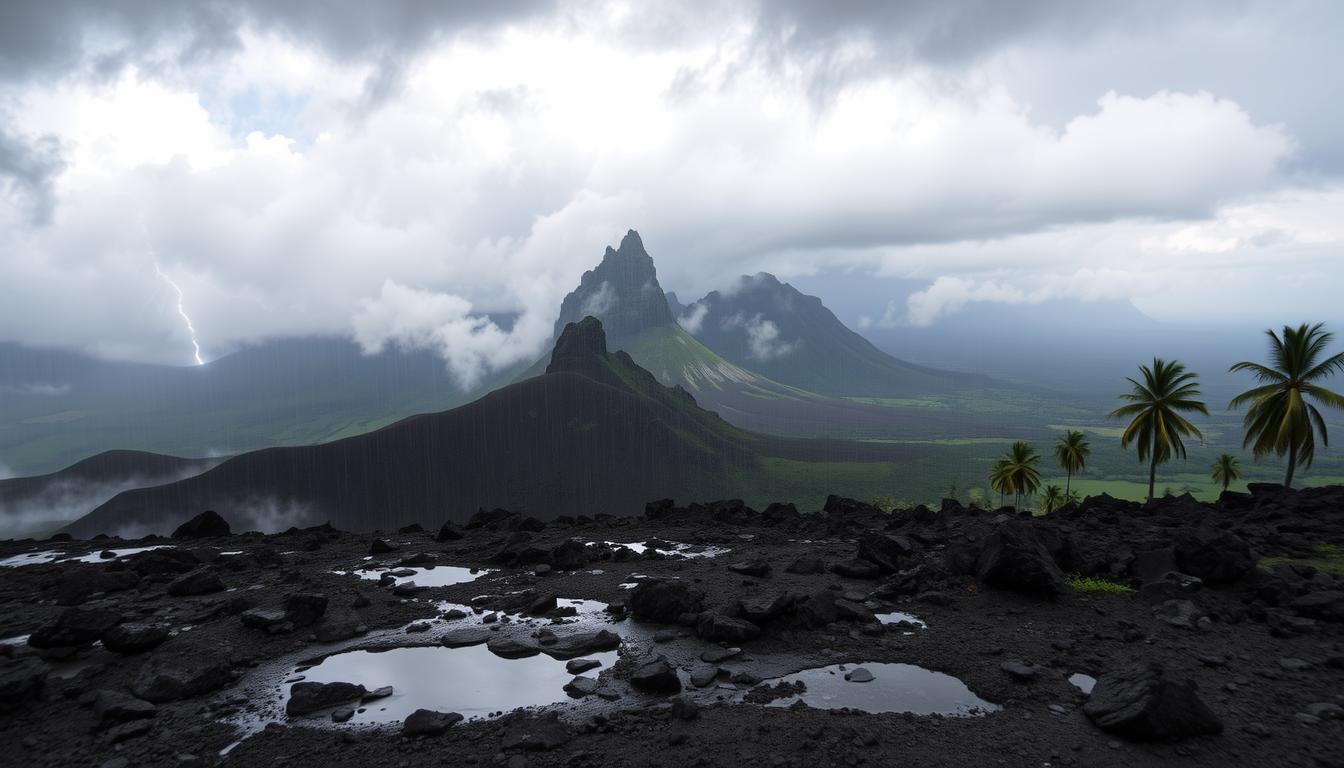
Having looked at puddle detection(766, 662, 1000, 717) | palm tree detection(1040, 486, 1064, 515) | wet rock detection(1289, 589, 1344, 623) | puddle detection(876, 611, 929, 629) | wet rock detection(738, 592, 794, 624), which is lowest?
palm tree detection(1040, 486, 1064, 515)

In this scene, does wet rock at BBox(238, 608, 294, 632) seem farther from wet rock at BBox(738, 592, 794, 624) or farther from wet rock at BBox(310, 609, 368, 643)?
wet rock at BBox(738, 592, 794, 624)

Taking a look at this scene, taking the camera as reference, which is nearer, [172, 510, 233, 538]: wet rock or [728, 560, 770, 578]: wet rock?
[728, 560, 770, 578]: wet rock

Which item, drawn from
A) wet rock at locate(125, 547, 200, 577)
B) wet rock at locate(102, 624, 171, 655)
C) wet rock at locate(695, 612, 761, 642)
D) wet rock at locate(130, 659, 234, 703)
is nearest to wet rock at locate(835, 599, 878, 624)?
wet rock at locate(695, 612, 761, 642)

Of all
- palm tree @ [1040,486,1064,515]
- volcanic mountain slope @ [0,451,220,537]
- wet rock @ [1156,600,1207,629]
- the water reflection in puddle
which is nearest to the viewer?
Answer: wet rock @ [1156,600,1207,629]

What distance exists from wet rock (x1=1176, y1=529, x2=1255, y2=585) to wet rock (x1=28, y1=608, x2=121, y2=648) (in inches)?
936

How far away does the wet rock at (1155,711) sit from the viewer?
336 inches

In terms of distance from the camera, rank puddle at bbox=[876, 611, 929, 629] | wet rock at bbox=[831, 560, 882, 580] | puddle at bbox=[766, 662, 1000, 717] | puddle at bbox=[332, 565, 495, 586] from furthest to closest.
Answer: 1. puddle at bbox=[332, 565, 495, 586]
2. wet rock at bbox=[831, 560, 882, 580]
3. puddle at bbox=[876, 611, 929, 629]
4. puddle at bbox=[766, 662, 1000, 717]

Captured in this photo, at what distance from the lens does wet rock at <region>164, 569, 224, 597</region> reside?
1705cm

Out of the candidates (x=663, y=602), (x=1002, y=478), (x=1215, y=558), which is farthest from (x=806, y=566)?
(x=1002, y=478)

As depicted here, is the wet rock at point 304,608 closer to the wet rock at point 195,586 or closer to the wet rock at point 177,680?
the wet rock at point 177,680

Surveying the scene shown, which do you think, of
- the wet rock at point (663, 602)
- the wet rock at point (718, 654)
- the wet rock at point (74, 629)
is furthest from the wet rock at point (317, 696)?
the wet rock at point (718, 654)

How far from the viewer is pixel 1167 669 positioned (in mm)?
10625

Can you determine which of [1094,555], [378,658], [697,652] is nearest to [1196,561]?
[1094,555]

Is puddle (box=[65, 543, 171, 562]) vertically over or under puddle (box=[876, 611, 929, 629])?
under
